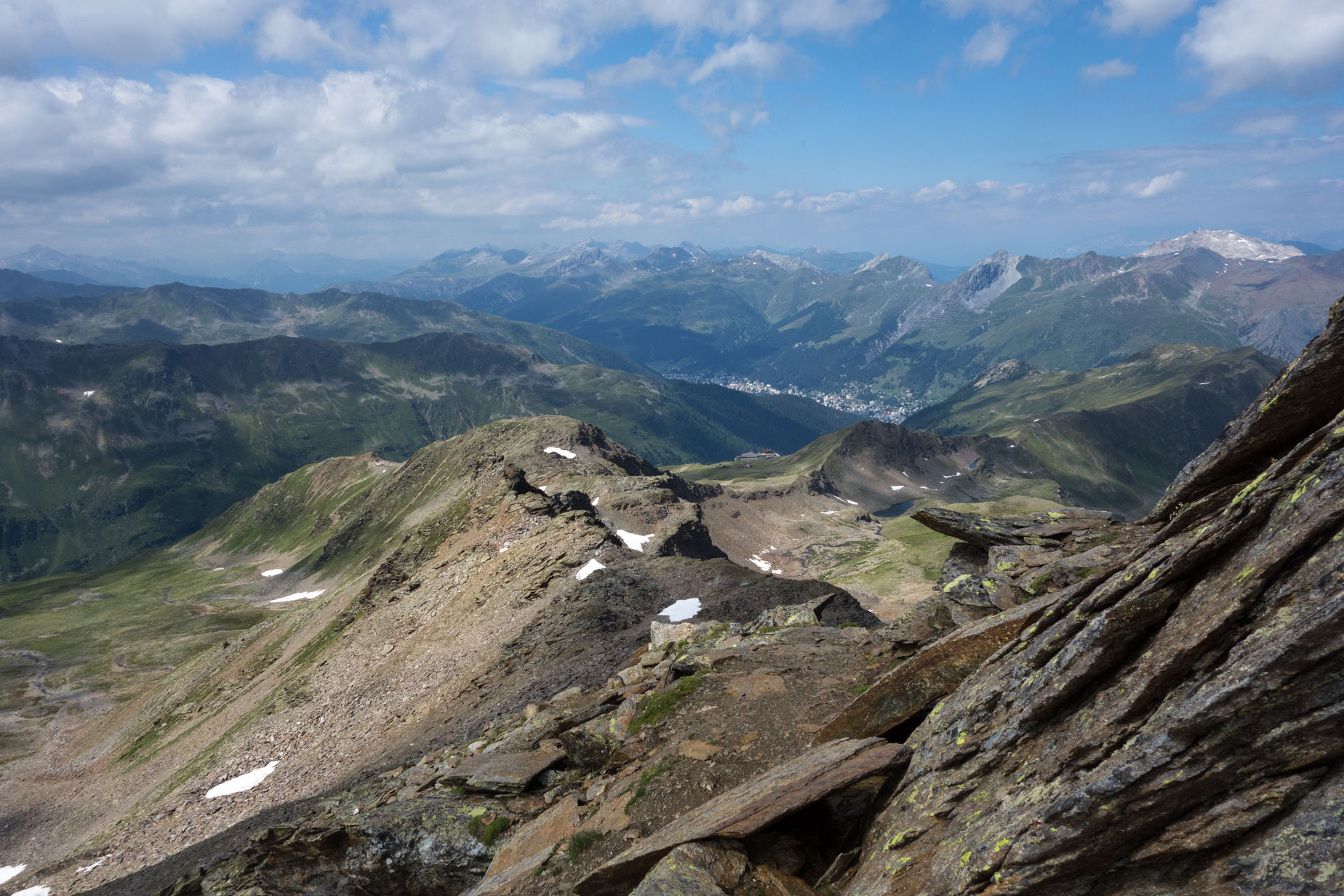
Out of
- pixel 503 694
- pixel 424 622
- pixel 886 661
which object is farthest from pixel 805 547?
pixel 886 661

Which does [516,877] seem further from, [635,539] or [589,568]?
[635,539]

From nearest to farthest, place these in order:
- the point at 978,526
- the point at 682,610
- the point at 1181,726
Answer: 1. the point at 1181,726
2. the point at 978,526
3. the point at 682,610

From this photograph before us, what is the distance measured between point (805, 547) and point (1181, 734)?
585 feet

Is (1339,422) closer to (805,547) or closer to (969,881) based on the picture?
(969,881)

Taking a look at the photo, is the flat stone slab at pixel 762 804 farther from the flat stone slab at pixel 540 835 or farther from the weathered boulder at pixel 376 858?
the weathered boulder at pixel 376 858

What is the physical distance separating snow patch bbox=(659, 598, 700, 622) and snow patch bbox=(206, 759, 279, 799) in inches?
1166

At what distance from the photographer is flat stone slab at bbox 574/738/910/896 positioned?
15.3 m

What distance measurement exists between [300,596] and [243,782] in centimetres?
11934

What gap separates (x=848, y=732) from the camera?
18625 mm

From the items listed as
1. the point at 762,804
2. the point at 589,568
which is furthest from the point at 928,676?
the point at 589,568

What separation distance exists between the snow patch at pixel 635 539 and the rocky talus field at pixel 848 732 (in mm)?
35999

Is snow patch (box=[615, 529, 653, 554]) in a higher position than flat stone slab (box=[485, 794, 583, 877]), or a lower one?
lower

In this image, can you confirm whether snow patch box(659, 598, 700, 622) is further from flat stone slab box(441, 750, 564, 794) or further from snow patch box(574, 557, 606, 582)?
flat stone slab box(441, 750, 564, 794)

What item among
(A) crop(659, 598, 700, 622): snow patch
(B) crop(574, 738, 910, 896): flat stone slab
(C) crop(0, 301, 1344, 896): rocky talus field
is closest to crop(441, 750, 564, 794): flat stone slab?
(C) crop(0, 301, 1344, 896): rocky talus field
